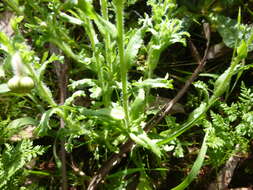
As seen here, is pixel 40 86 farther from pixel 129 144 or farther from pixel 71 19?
pixel 129 144

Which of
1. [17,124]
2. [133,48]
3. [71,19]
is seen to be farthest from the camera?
[17,124]

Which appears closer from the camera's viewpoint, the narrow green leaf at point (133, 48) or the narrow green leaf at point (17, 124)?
the narrow green leaf at point (133, 48)

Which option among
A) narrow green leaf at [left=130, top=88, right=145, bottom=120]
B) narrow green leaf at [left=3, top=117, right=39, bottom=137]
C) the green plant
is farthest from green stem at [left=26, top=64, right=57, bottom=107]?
narrow green leaf at [left=130, top=88, right=145, bottom=120]

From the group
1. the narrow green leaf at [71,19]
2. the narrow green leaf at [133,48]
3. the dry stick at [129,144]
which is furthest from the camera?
the dry stick at [129,144]

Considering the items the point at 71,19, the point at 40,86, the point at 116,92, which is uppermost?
the point at 71,19

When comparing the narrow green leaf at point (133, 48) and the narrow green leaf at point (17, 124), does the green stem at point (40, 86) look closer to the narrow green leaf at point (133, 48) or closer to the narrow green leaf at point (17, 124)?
the narrow green leaf at point (17, 124)

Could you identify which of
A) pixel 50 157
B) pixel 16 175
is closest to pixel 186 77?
pixel 50 157

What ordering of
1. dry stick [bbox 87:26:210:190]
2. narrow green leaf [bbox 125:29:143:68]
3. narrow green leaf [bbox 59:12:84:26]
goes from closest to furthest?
narrow green leaf [bbox 125:29:143:68] → narrow green leaf [bbox 59:12:84:26] → dry stick [bbox 87:26:210:190]

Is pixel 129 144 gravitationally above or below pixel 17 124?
below

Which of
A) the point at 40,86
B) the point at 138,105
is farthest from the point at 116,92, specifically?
the point at 40,86

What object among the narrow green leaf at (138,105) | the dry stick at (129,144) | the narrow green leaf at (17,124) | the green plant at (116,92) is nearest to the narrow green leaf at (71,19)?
the green plant at (116,92)

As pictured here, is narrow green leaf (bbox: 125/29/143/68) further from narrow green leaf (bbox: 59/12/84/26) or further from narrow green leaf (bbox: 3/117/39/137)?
narrow green leaf (bbox: 3/117/39/137)
